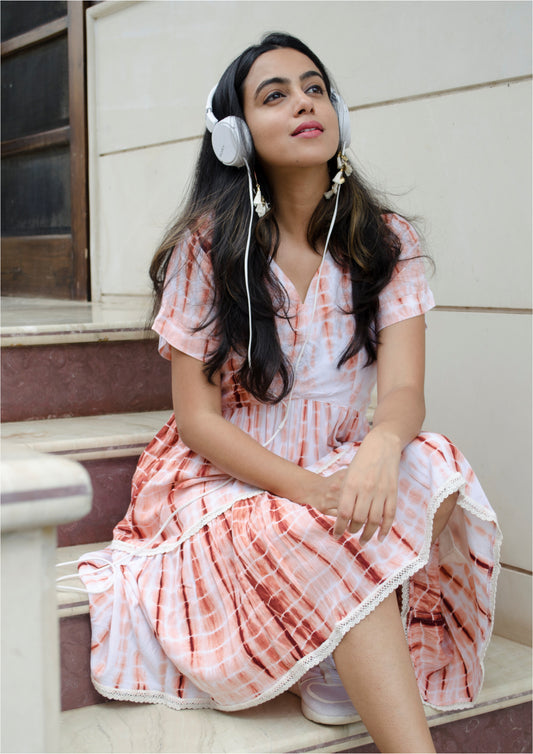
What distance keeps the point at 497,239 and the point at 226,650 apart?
104 cm

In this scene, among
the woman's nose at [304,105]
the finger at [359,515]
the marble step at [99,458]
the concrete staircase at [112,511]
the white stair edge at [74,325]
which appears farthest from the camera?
the white stair edge at [74,325]

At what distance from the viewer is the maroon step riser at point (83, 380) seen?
2.05m

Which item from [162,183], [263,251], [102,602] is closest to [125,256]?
[162,183]

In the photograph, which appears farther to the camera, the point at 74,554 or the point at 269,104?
the point at 74,554

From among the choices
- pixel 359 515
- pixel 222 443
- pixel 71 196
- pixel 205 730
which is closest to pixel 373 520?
pixel 359 515

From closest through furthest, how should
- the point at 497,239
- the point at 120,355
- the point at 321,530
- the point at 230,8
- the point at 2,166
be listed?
the point at 321,530 < the point at 497,239 < the point at 120,355 < the point at 230,8 < the point at 2,166

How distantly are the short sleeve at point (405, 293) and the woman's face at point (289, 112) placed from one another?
0.25 metres

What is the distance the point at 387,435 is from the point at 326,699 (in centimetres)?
46

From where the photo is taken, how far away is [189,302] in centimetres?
162

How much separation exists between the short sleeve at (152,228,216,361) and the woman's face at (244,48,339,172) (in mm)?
223

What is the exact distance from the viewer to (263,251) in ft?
5.42

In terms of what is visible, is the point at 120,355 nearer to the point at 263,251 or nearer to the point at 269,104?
the point at 263,251

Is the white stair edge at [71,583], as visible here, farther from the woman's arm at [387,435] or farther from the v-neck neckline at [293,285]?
the v-neck neckline at [293,285]

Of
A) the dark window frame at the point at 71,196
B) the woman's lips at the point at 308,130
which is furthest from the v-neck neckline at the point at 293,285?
the dark window frame at the point at 71,196
